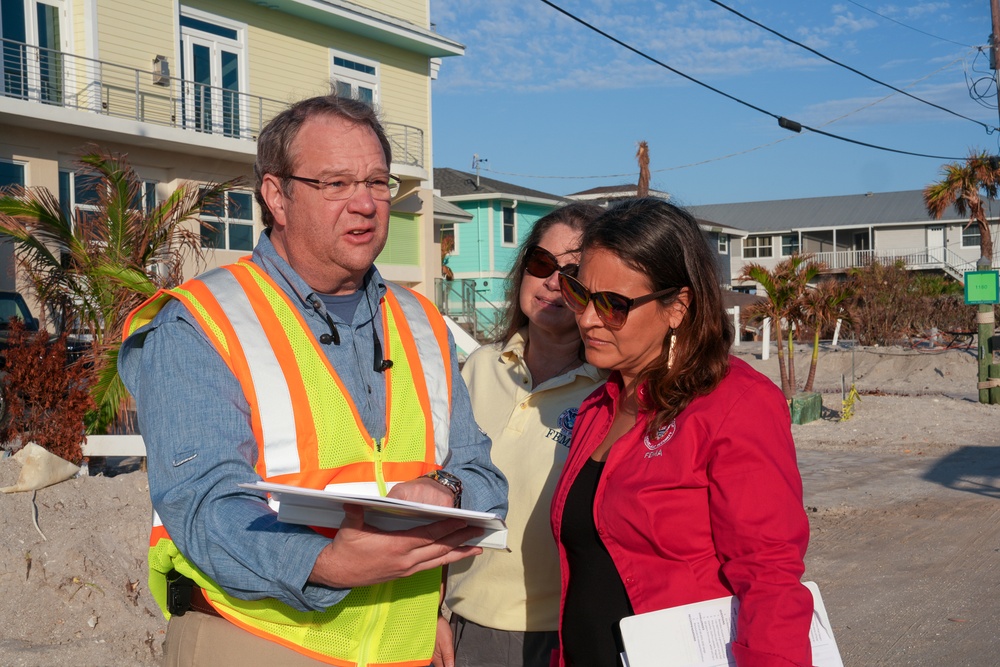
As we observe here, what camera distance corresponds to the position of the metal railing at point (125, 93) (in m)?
15.9

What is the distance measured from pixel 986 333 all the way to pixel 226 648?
19.4m

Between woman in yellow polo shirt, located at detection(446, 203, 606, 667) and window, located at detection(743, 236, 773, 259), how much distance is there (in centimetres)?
5723

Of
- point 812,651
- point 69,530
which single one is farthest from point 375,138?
point 69,530

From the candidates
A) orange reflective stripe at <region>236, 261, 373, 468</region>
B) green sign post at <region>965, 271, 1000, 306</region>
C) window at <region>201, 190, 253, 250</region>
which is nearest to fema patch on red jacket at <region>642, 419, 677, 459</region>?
orange reflective stripe at <region>236, 261, 373, 468</region>

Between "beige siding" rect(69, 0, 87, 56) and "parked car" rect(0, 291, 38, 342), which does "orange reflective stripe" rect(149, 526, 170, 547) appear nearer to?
"parked car" rect(0, 291, 38, 342)

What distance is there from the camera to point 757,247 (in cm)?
5916

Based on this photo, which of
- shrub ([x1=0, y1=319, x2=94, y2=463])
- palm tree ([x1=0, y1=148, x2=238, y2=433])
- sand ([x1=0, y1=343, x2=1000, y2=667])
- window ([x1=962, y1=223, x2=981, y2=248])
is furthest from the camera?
window ([x1=962, y1=223, x2=981, y2=248])

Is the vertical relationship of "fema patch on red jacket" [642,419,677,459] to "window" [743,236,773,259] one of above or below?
below

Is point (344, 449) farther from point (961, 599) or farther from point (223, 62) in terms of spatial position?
point (223, 62)

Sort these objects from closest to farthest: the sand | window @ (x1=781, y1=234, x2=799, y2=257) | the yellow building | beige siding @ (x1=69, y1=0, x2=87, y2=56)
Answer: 1. the sand
2. the yellow building
3. beige siding @ (x1=69, y1=0, x2=87, y2=56)
4. window @ (x1=781, y1=234, x2=799, y2=257)

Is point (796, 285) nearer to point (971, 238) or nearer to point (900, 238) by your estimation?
point (971, 238)

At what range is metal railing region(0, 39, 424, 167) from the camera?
1592cm

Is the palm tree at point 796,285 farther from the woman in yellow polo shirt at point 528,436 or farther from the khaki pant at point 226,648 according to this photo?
the khaki pant at point 226,648

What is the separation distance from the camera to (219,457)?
6.90 ft
